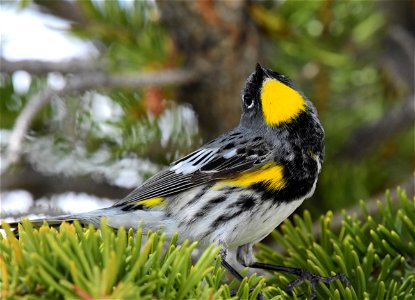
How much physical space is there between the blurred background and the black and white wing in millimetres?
256

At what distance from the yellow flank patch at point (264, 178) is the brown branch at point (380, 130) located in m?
0.60

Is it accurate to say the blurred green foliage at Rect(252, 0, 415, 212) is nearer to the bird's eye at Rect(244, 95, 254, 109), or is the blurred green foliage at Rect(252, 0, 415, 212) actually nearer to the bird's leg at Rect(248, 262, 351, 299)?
the bird's eye at Rect(244, 95, 254, 109)

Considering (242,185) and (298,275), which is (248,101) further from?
(298,275)

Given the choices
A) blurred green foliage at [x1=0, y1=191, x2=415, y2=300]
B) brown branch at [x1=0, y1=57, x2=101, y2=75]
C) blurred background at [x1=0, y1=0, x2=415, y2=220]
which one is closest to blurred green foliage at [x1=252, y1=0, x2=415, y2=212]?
blurred background at [x1=0, y1=0, x2=415, y2=220]

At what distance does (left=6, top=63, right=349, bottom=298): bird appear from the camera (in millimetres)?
1643

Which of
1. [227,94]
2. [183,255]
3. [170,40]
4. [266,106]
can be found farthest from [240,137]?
[183,255]

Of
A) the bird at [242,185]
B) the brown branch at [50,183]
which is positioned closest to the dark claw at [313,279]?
the bird at [242,185]

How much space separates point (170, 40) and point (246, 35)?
0.27 meters

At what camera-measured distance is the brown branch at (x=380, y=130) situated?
6.91ft

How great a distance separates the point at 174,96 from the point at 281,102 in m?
0.48

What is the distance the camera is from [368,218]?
1342 millimetres

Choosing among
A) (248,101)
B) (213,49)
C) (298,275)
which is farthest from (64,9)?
(298,275)

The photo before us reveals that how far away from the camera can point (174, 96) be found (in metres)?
2.21

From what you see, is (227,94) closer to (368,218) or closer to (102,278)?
(368,218)
